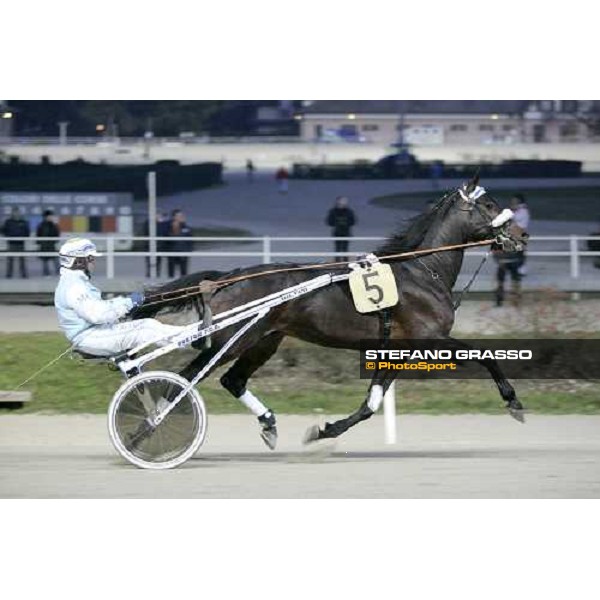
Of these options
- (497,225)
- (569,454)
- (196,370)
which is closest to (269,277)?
(196,370)

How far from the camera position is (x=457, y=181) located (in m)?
10.5

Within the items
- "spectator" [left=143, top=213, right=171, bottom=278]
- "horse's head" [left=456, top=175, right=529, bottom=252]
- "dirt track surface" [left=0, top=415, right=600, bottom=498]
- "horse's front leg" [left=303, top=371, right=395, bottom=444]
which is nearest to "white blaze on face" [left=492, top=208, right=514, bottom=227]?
"horse's head" [left=456, top=175, right=529, bottom=252]

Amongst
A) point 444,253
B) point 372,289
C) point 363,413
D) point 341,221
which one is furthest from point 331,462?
point 341,221

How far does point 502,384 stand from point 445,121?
2055mm

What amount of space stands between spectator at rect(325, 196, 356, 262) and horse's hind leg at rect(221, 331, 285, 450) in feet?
4.90

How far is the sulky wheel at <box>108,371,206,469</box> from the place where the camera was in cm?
882

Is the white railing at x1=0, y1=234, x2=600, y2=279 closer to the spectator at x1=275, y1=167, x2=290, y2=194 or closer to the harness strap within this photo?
the spectator at x1=275, y1=167, x2=290, y2=194

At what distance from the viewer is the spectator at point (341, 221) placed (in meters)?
10.7

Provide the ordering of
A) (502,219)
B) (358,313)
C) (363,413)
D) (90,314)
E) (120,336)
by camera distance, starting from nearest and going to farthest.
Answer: (90,314) < (120,336) < (363,413) < (358,313) < (502,219)

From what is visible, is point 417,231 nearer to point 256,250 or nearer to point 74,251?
point 256,250

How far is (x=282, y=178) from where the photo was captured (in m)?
10.7

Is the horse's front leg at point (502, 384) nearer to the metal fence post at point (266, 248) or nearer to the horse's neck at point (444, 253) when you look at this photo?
the horse's neck at point (444, 253)

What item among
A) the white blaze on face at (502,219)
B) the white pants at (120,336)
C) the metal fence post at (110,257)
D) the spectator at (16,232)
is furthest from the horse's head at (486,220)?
the spectator at (16,232)
